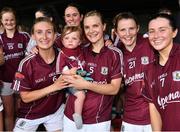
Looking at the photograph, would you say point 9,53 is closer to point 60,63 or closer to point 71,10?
point 71,10

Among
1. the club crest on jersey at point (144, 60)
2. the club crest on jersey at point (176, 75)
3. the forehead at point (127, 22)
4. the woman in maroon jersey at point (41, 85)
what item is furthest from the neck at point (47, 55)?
the club crest on jersey at point (176, 75)

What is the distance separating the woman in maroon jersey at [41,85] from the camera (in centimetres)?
366

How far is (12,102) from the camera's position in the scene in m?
4.91

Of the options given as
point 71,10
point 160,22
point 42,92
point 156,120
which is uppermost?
point 71,10

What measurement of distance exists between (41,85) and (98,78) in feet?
1.89

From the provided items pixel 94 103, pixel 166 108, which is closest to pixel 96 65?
pixel 94 103

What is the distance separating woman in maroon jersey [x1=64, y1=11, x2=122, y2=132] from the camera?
11.8 ft

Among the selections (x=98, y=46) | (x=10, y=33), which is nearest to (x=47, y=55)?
(x=98, y=46)

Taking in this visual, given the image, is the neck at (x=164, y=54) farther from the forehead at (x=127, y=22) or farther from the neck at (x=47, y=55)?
the neck at (x=47, y=55)

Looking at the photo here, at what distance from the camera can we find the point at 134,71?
3609 millimetres

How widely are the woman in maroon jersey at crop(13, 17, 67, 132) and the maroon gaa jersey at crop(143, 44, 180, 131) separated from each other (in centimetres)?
95

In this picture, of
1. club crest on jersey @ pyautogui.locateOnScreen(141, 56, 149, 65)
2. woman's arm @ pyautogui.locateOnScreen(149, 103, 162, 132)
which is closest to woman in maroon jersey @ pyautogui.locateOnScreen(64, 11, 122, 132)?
club crest on jersey @ pyautogui.locateOnScreen(141, 56, 149, 65)

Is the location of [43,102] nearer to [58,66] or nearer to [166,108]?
[58,66]

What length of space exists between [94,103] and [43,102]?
533 millimetres
